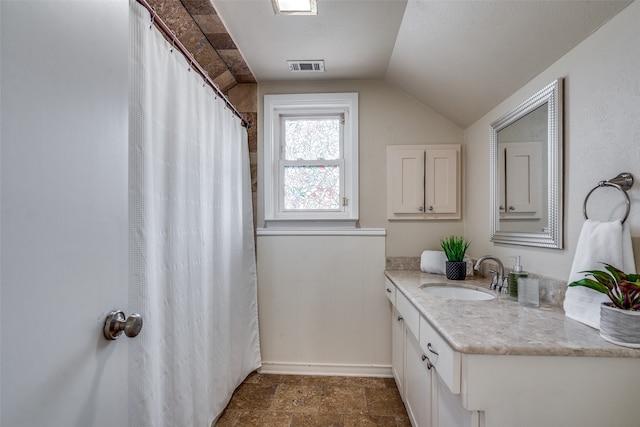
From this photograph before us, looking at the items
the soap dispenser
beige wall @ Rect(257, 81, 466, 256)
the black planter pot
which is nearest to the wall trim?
beige wall @ Rect(257, 81, 466, 256)

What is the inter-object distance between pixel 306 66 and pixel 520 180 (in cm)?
151

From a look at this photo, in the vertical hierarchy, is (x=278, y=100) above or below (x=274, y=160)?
above

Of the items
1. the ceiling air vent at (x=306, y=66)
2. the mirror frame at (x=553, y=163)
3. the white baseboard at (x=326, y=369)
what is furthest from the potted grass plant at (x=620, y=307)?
the ceiling air vent at (x=306, y=66)

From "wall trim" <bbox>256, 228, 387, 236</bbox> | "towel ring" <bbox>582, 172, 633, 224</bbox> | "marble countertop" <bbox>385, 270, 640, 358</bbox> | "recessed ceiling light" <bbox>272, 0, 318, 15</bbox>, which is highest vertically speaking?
"recessed ceiling light" <bbox>272, 0, 318, 15</bbox>

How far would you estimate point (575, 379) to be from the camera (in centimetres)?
83

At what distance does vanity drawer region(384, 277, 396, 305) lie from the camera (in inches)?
73.8

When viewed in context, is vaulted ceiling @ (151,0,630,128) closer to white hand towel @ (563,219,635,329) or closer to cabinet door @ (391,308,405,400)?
white hand towel @ (563,219,635,329)

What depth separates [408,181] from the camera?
2201 mm

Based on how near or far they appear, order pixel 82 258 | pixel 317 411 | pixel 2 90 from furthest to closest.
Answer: pixel 317 411
pixel 82 258
pixel 2 90

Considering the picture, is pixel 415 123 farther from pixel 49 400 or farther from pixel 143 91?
pixel 49 400

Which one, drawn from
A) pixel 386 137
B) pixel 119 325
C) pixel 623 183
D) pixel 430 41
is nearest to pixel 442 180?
pixel 386 137

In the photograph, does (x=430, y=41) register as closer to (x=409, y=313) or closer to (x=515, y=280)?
(x=515, y=280)

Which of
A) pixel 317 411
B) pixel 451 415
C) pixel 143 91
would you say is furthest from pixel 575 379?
pixel 143 91

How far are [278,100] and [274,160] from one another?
458 millimetres
